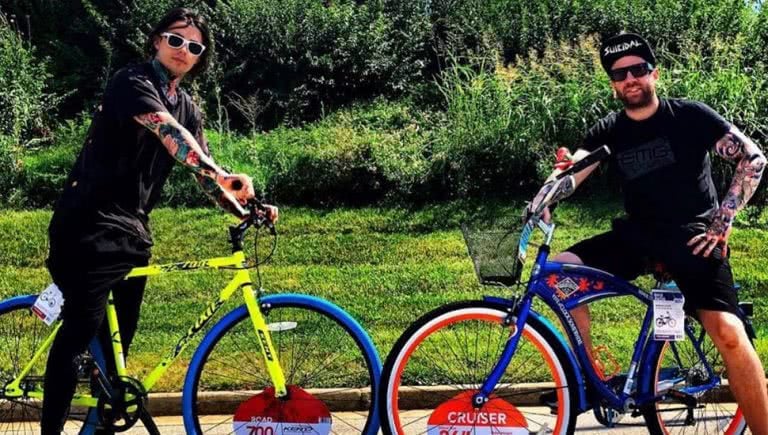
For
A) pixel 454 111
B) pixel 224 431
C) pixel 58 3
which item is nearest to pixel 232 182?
pixel 224 431

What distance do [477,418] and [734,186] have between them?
57.9 inches

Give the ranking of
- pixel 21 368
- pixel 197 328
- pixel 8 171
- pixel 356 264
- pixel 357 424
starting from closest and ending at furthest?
1. pixel 197 328
2. pixel 21 368
3. pixel 357 424
4. pixel 356 264
5. pixel 8 171

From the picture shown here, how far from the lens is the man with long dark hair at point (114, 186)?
10.8 ft

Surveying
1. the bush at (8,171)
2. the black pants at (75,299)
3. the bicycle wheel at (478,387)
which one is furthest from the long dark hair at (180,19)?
the bush at (8,171)

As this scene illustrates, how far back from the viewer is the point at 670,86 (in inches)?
366

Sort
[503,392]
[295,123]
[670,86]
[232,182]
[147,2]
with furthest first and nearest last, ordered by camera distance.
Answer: [147,2]
[295,123]
[670,86]
[503,392]
[232,182]

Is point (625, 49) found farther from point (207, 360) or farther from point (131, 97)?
point (207, 360)

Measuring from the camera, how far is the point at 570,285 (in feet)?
11.8

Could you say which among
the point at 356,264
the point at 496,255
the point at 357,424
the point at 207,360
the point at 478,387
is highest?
the point at 496,255

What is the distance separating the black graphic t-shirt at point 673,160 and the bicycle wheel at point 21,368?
2416 mm

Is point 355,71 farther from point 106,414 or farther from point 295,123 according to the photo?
point 106,414

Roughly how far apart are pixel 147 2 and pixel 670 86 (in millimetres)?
8387

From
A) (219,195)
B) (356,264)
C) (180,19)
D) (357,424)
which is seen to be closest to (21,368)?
(219,195)

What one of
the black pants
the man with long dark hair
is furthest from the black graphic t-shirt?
the black pants
